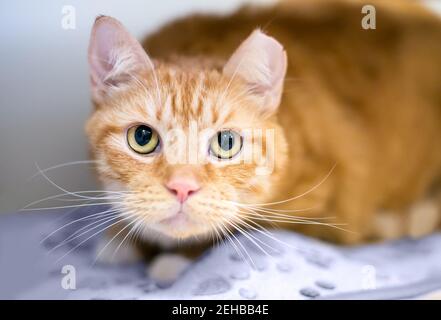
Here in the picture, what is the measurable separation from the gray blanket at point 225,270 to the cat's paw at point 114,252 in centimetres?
1

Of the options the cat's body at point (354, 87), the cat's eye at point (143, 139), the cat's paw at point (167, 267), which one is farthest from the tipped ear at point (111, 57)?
the cat's paw at point (167, 267)

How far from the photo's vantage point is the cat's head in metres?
1.03

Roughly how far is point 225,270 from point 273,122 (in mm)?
325

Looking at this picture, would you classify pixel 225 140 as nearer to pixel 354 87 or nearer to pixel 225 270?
pixel 225 270

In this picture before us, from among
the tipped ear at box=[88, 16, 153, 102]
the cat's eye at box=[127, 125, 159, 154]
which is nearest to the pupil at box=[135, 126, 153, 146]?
the cat's eye at box=[127, 125, 159, 154]

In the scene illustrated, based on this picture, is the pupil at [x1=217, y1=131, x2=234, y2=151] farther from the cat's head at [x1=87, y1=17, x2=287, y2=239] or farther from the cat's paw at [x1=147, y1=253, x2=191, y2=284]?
the cat's paw at [x1=147, y1=253, x2=191, y2=284]

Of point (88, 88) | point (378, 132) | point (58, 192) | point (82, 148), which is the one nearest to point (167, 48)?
point (88, 88)

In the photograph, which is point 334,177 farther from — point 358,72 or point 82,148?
point 82,148

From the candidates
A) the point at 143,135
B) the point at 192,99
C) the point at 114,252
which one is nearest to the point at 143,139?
the point at 143,135

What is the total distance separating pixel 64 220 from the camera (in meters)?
1.20

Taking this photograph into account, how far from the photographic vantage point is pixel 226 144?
1.07 m

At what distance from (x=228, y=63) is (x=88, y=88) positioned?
342 millimetres

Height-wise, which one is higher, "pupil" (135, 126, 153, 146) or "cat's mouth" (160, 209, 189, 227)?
"pupil" (135, 126, 153, 146)

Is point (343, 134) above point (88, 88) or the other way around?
the other way around
